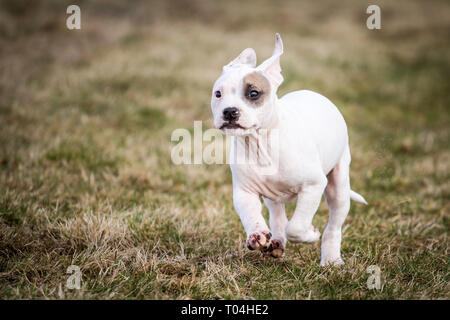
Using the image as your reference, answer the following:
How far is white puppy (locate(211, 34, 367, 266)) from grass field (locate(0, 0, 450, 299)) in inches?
17.9

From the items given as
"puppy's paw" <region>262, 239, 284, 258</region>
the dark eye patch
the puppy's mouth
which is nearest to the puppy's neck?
the dark eye patch

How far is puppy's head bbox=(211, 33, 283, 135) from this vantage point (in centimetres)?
293

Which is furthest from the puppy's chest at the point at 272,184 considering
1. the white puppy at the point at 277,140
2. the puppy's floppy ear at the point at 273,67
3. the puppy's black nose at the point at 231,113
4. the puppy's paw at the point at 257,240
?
the puppy's floppy ear at the point at 273,67

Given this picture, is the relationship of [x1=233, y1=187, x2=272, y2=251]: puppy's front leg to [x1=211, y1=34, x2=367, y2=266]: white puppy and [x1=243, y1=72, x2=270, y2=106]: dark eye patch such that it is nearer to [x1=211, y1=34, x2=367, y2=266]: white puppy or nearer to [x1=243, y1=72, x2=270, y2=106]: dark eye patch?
[x1=211, y1=34, x2=367, y2=266]: white puppy

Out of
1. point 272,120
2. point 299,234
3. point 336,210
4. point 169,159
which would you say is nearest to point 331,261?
point 336,210

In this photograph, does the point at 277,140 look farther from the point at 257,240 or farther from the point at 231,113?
the point at 257,240

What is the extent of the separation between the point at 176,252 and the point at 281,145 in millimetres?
1265

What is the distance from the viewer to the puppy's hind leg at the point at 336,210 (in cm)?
373

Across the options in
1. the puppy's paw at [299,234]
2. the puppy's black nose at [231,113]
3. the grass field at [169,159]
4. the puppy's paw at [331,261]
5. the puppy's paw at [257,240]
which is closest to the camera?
the puppy's black nose at [231,113]

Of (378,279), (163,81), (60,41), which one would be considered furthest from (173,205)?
(60,41)

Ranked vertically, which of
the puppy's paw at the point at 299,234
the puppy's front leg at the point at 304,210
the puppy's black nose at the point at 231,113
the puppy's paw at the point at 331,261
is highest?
the puppy's black nose at the point at 231,113

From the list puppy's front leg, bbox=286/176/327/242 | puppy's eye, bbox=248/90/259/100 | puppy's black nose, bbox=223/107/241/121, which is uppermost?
puppy's eye, bbox=248/90/259/100

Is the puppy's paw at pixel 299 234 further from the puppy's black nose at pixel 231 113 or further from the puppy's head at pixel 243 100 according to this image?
the puppy's black nose at pixel 231 113
